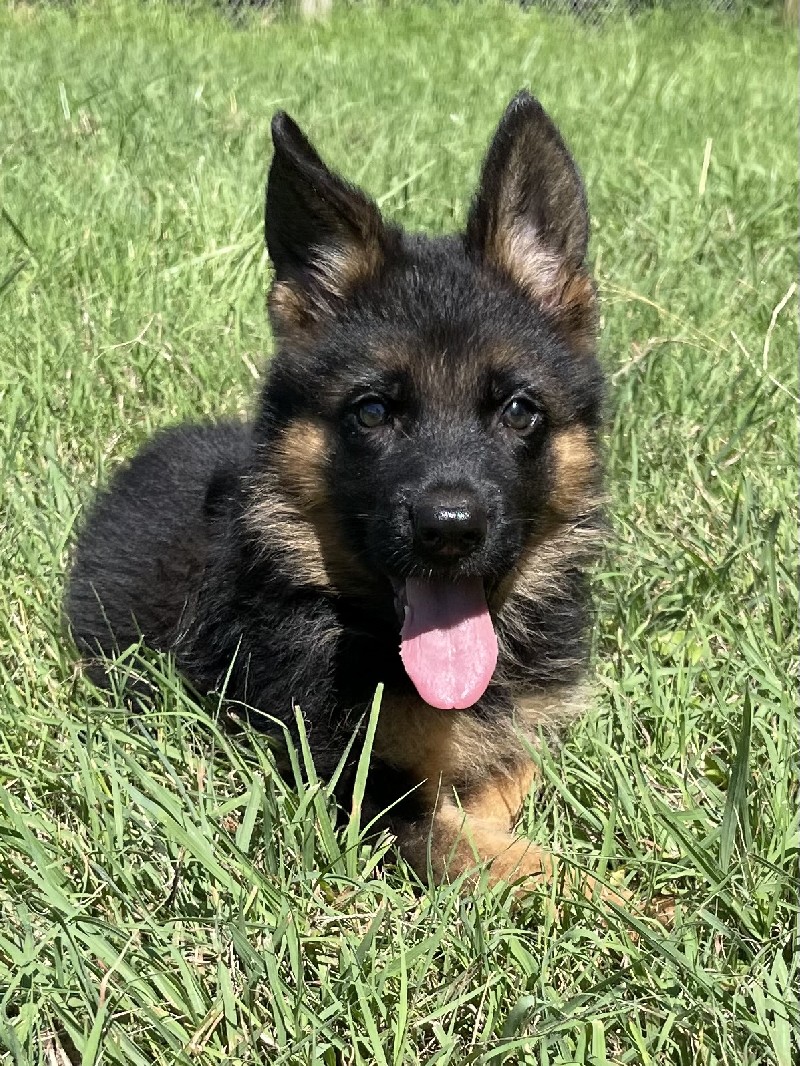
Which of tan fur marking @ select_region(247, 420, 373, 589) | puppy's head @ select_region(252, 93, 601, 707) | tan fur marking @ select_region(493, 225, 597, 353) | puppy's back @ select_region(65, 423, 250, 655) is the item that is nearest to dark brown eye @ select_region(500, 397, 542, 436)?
puppy's head @ select_region(252, 93, 601, 707)

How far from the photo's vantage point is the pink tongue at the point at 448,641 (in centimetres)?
286

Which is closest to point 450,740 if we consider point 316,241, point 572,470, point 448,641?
point 448,641

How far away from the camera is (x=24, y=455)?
13.7 feet

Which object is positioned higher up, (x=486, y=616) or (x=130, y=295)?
(x=130, y=295)

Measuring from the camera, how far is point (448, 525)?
2.68 meters

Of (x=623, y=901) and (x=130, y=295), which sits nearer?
(x=623, y=901)

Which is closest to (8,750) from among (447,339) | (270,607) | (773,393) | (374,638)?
(270,607)

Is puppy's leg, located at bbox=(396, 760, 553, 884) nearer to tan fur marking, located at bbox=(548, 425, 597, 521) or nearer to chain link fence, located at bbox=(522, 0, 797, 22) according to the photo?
tan fur marking, located at bbox=(548, 425, 597, 521)

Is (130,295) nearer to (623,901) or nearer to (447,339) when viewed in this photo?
(447,339)

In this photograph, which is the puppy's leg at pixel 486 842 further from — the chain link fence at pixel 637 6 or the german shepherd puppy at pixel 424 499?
the chain link fence at pixel 637 6

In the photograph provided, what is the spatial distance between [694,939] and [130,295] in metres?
3.83

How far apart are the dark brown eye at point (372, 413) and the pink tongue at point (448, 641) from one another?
1.38ft

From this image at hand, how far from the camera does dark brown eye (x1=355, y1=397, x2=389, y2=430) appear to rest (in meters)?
2.97

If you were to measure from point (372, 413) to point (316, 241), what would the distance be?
0.55 meters
